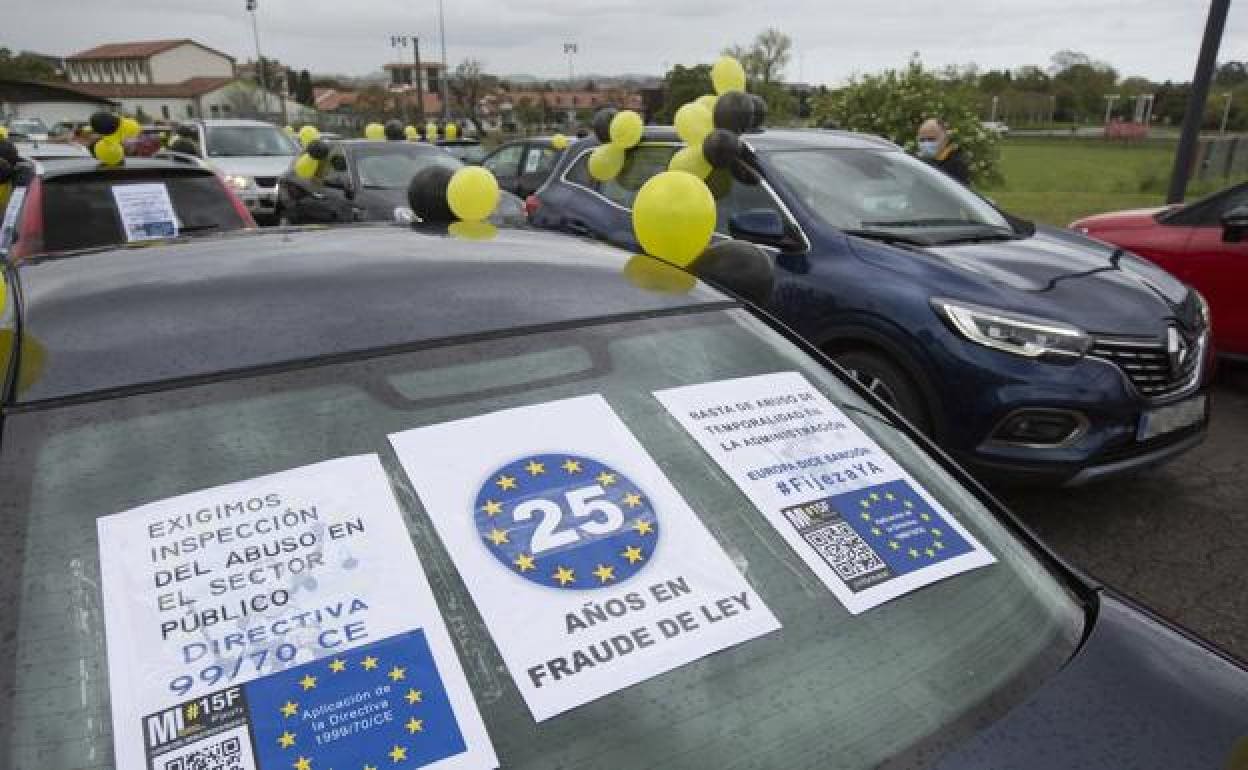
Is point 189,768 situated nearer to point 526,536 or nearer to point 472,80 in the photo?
point 526,536

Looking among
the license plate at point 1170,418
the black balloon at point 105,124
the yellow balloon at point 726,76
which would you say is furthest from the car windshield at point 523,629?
the black balloon at point 105,124

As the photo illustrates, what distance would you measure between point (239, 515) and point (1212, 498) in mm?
4443

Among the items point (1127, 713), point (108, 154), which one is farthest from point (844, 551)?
point (108, 154)

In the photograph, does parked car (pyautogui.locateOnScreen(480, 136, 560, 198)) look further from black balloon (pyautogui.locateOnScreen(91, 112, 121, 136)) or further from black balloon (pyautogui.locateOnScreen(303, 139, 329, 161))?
black balloon (pyautogui.locateOnScreen(91, 112, 121, 136))

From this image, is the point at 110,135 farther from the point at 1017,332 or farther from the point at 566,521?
the point at 566,521

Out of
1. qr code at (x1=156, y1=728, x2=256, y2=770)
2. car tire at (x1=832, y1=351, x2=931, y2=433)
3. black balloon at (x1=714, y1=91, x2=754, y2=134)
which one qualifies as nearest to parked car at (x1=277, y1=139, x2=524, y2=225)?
black balloon at (x1=714, y1=91, x2=754, y2=134)

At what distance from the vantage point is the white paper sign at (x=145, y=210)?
5.13 metres

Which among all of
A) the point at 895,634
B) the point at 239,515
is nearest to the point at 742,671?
the point at 895,634

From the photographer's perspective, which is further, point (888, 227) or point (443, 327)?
point (888, 227)

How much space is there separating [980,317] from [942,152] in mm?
4655

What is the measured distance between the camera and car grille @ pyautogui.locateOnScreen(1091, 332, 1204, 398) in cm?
337

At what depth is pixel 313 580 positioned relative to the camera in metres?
1.00

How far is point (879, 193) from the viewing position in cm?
445

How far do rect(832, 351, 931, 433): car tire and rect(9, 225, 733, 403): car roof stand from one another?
2.15 m
